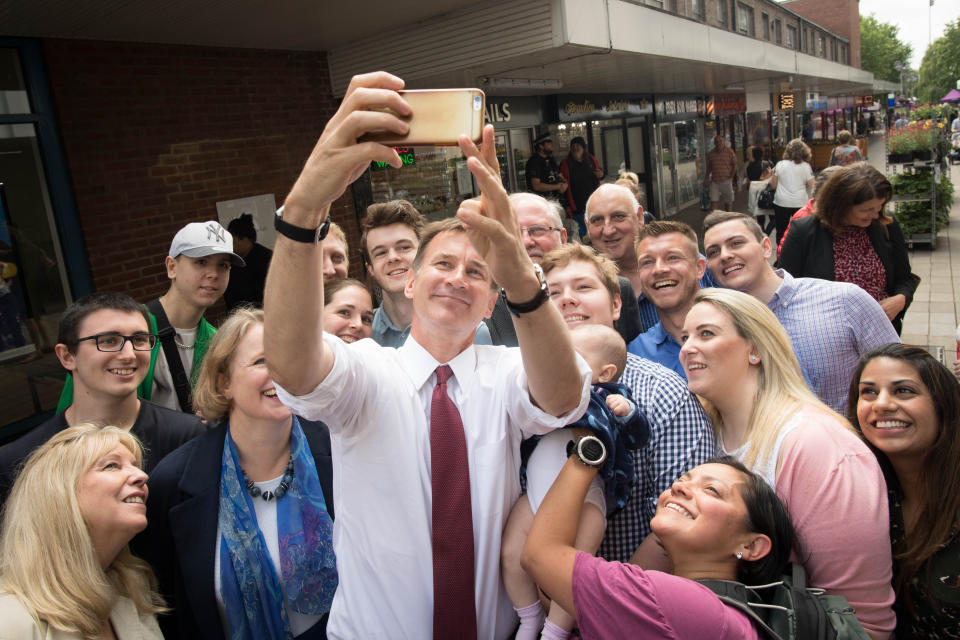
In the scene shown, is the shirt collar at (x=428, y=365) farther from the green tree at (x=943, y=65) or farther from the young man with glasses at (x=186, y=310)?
the green tree at (x=943, y=65)

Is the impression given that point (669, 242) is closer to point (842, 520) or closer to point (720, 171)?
point (842, 520)

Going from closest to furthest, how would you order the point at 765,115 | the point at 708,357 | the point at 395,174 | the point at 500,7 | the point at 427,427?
the point at 427,427, the point at 708,357, the point at 500,7, the point at 395,174, the point at 765,115

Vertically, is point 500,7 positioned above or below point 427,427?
above

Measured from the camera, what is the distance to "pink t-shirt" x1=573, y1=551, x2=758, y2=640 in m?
1.49

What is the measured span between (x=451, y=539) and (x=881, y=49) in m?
87.4

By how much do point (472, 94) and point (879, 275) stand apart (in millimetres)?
3915

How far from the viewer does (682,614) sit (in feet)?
4.92

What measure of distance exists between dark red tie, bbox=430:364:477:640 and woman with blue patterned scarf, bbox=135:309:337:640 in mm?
724

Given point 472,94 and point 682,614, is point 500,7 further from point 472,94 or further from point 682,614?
point 682,614

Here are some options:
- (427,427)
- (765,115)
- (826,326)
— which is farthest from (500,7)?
(765,115)

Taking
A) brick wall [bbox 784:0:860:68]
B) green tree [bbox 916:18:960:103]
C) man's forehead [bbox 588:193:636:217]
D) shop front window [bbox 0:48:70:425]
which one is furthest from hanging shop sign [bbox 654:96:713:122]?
green tree [bbox 916:18:960:103]

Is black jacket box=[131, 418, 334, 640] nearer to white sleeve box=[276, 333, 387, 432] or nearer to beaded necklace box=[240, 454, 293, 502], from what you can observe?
beaded necklace box=[240, 454, 293, 502]

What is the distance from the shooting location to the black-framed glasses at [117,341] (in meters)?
2.76

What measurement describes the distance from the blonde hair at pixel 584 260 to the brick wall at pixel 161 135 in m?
4.29
